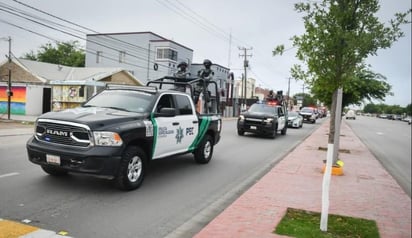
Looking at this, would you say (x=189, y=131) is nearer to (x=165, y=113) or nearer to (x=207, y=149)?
(x=165, y=113)

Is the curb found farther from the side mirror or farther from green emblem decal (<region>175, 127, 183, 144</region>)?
green emblem decal (<region>175, 127, 183, 144</region>)

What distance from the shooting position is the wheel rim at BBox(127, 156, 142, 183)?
639 centimetres

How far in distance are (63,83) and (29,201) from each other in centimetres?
2291

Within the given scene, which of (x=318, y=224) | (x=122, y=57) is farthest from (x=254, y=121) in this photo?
(x=122, y=57)

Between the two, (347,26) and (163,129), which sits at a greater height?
(347,26)

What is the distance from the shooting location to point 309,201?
20.9 ft

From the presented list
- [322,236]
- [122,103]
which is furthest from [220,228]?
[122,103]

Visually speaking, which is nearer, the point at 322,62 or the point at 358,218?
the point at 358,218

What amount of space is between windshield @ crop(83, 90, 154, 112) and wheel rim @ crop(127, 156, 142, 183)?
106 centimetres

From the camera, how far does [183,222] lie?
16.9ft

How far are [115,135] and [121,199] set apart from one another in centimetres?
106

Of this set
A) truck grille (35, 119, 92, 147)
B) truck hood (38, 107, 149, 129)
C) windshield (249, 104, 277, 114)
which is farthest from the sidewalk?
windshield (249, 104, 277, 114)

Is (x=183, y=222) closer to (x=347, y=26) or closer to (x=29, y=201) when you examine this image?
Result: (x=29, y=201)

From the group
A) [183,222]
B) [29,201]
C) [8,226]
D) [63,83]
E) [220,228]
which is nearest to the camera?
[8,226]
